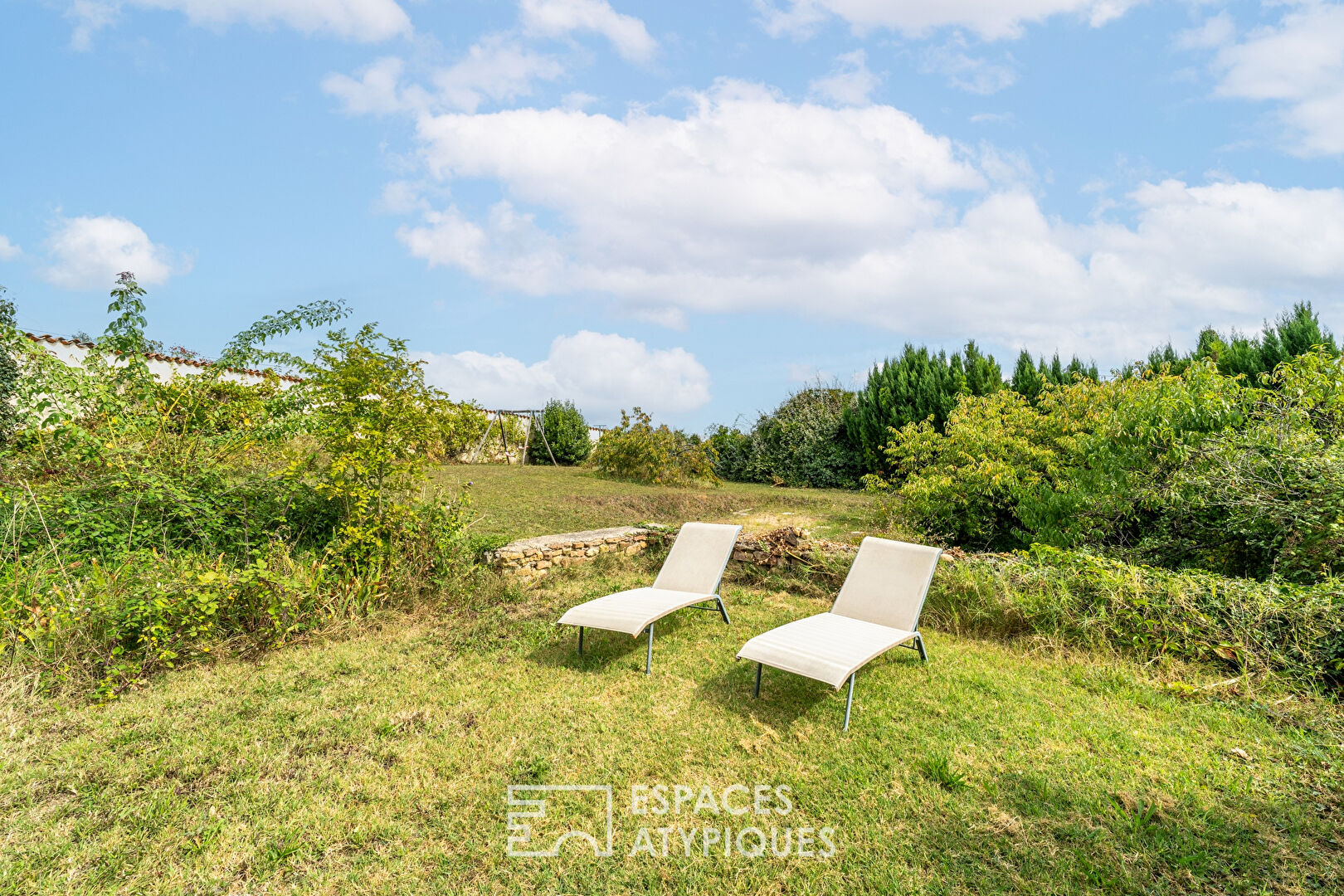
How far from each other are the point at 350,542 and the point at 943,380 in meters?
16.3

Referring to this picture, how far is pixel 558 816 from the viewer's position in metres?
2.85

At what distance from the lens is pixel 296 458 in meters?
5.46

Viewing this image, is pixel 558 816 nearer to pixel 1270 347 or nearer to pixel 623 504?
pixel 623 504

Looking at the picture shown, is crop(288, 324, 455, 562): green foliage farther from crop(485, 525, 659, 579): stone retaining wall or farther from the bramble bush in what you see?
crop(485, 525, 659, 579): stone retaining wall

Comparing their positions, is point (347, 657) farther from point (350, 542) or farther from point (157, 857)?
point (157, 857)

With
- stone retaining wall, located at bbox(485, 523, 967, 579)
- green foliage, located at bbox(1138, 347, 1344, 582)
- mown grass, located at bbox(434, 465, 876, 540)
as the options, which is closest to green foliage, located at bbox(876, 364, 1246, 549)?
green foliage, located at bbox(1138, 347, 1344, 582)

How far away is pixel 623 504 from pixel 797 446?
9613 millimetres

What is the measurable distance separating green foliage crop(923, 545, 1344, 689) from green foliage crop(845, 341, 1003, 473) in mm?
12312

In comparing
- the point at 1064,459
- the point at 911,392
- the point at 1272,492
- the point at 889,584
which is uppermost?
the point at 911,392

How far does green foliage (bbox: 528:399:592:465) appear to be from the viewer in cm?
2130

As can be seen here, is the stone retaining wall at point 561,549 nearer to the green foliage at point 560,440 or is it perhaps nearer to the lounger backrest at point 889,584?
the lounger backrest at point 889,584

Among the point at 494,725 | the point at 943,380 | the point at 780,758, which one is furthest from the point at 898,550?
the point at 943,380

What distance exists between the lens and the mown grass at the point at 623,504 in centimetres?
943

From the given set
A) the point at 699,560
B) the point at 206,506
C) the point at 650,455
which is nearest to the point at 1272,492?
the point at 699,560
